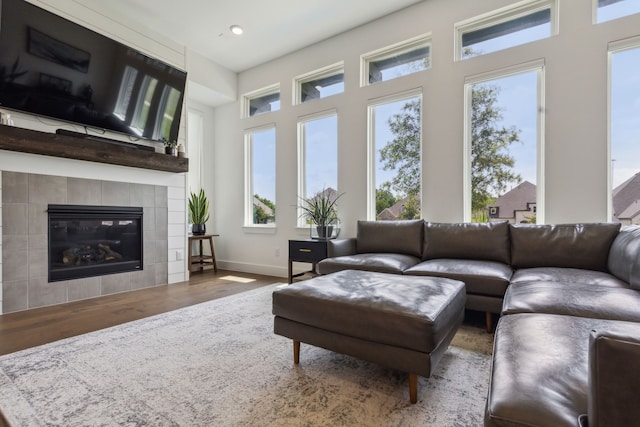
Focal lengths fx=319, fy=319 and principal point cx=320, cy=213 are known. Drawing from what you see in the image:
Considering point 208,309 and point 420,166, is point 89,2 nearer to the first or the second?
point 208,309

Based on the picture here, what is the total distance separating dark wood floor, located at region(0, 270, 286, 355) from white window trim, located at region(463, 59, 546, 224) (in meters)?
2.53

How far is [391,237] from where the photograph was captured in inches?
129

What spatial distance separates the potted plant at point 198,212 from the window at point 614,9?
196 inches

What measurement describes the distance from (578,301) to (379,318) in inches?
37.8

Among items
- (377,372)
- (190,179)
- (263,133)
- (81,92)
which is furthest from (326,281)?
(190,179)

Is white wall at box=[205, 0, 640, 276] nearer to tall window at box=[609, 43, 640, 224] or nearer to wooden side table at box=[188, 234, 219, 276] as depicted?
tall window at box=[609, 43, 640, 224]

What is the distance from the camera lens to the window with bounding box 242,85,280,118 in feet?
15.8

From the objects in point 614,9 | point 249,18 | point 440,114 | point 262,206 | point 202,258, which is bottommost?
point 202,258

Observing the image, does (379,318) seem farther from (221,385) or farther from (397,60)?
(397,60)

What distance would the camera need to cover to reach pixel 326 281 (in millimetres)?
1959

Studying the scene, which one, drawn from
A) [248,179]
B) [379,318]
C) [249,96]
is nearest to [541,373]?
[379,318]

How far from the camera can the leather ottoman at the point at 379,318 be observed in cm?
139

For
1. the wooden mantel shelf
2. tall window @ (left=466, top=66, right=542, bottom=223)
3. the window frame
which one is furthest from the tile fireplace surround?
tall window @ (left=466, top=66, right=542, bottom=223)

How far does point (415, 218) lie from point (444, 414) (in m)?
2.43
